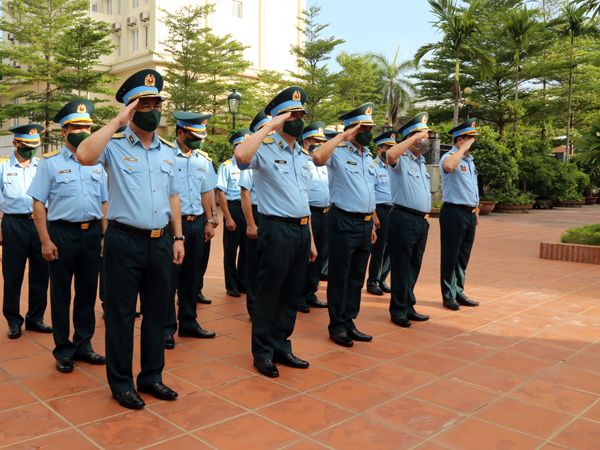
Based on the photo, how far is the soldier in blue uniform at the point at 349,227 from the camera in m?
4.61

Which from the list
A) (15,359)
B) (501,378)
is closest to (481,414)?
(501,378)

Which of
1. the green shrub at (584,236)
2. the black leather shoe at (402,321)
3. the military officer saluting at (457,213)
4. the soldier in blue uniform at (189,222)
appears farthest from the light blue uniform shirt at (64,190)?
the green shrub at (584,236)

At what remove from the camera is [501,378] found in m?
3.83

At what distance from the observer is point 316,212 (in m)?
6.36

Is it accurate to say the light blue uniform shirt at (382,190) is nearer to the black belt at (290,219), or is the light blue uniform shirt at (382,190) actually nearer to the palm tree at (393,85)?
the black belt at (290,219)

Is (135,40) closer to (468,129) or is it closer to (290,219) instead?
(468,129)

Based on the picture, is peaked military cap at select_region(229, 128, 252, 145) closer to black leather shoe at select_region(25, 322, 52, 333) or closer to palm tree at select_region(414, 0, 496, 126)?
black leather shoe at select_region(25, 322, 52, 333)

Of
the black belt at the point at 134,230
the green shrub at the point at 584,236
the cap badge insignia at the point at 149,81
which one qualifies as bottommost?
the green shrub at the point at 584,236

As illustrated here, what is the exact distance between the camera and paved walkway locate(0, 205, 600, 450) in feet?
9.46

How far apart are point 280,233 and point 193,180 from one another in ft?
4.73

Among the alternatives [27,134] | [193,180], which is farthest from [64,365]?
[27,134]

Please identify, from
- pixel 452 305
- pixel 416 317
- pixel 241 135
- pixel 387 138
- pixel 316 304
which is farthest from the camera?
pixel 387 138

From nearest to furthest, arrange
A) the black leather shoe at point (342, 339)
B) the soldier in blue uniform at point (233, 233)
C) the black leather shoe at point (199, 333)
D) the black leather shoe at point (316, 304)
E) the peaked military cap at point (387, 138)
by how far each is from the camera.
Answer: the black leather shoe at point (342, 339)
the black leather shoe at point (199, 333)
the black leather shoe at point (316, 304)
the soldier in blue uniform at point (233, 233)
the peaked military cap at point (387, 138)

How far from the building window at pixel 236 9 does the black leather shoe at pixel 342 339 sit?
3260cm
